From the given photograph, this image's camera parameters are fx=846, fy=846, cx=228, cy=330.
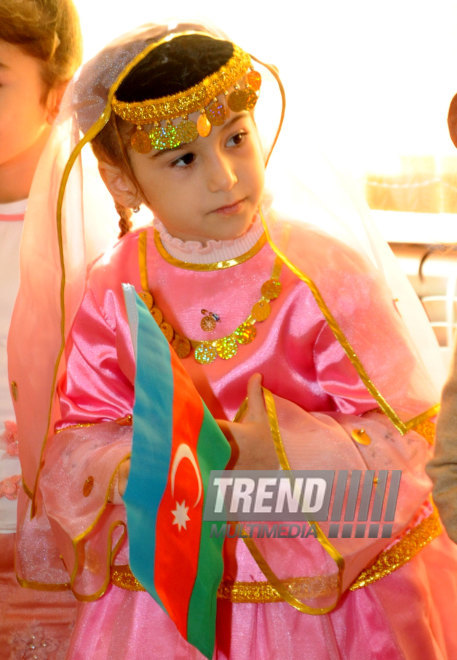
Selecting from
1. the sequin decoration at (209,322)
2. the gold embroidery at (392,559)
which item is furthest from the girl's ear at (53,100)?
the gold embroidery at (392,559)

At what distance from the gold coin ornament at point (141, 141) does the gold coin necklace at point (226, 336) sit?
206 millimetres

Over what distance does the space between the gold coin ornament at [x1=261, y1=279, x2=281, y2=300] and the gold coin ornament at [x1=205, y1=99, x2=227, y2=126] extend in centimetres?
21

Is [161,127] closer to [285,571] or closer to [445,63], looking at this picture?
[285,571]

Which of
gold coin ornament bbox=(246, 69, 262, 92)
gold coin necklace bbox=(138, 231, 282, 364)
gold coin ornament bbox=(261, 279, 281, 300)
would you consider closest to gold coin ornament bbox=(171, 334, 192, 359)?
gold coin necklace bbox=(138, 231, 282, 364)

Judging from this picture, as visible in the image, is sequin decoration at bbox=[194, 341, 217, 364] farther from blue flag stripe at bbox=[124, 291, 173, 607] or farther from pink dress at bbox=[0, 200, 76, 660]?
pink dress at bbox=[0, 200, 76, 660]

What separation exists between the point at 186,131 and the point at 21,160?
0.47m

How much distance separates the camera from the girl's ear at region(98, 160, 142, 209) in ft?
3.65

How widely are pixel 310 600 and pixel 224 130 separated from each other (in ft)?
1.84

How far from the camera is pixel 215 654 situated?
101 centimetres

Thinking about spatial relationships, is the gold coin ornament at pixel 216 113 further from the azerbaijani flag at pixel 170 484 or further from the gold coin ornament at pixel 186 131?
the azerbaijani flag at pixel 170 484

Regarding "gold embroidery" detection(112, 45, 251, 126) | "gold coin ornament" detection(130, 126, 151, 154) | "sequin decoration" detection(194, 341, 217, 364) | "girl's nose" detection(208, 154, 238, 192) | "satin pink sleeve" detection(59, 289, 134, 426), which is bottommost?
"satin pink sleeve" detection(59, 289, 134, 426)

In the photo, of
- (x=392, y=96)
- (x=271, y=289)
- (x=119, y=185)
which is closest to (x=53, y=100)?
(x=119, y=185)

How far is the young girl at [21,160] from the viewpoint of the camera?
123cm

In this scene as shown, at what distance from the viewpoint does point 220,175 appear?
1001 mm
